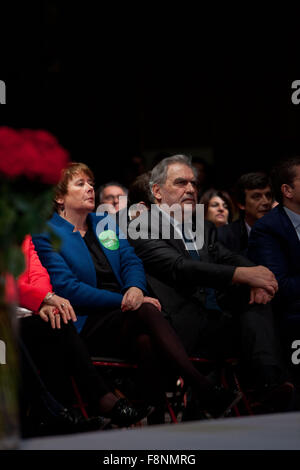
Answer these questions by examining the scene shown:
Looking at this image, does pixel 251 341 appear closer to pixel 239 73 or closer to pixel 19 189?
pixel 19 189

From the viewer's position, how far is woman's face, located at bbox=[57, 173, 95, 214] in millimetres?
3658

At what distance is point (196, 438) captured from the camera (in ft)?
5.79

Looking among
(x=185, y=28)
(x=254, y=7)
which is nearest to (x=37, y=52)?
(x=185, y=28)

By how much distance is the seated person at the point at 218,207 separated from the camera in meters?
5.34

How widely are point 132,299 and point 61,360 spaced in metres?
0.43

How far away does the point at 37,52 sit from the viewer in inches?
234

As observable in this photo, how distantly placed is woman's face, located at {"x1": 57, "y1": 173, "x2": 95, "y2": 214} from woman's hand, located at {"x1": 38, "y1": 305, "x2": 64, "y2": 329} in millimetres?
622

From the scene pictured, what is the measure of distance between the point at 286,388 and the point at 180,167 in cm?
131

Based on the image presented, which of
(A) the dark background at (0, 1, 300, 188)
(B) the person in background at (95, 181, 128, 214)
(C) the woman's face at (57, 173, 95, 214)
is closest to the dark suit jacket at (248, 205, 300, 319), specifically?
(C) the woman's face at (57, 173, 95, 214)

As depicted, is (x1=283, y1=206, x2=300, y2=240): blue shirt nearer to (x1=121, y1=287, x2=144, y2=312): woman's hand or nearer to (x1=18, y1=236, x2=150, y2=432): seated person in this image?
(x1=121, y1=287, x2=144, y2=312): woman's hand

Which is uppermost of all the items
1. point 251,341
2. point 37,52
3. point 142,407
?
point 37,52

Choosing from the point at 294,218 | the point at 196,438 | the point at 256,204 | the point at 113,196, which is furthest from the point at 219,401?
the point at 113,196
